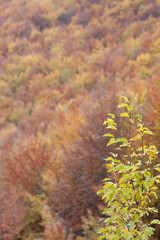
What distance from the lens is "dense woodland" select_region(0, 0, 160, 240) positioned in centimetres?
492

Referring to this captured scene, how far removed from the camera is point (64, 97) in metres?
16.7

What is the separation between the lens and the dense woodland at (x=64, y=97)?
4.92 m

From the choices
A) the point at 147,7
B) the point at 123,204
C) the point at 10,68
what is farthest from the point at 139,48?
the point at 123,204

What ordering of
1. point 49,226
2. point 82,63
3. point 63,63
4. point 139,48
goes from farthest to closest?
point 63,63 < point 82,63 < point 139,48 < point 49,226

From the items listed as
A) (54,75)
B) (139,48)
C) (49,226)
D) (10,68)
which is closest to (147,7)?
(139,48)

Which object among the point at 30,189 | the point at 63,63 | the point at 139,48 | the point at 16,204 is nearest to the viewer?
the point at 16,204

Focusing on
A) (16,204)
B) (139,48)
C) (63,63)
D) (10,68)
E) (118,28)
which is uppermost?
(118,28)

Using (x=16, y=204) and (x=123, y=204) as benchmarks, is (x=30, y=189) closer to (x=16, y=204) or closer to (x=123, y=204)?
(x=16, y=204)

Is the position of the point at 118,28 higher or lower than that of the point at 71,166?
higher

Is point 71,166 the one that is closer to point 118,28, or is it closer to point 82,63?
point 82,63

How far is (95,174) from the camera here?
470 cm

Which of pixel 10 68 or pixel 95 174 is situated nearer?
pixel 95 174

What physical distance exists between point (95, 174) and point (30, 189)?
9.14 ft

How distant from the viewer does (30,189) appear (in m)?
6.63
